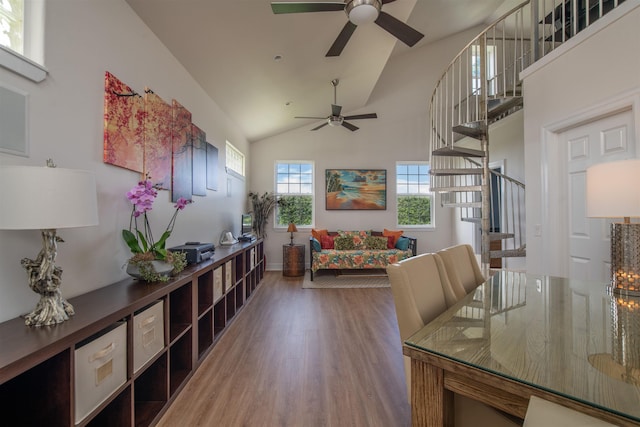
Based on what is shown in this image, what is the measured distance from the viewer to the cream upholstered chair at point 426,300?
936mm

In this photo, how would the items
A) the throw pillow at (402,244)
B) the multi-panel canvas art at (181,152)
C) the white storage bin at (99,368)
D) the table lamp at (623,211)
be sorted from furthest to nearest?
the throw pillow at (402,244) → the multi-panel canvas art at (181,152) → the table lamp at (623,211) → the white storage bin at (99,368)

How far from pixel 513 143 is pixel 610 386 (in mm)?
4426

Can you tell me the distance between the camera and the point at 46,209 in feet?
3.23

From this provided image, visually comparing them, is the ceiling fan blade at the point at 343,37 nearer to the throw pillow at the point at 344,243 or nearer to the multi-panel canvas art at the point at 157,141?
the multi-panel canvas art at the point at 157,141

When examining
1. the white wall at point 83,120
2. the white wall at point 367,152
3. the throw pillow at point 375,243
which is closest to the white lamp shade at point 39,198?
the white wall at point 83,120

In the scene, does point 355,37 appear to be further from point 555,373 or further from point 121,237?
point 555,373

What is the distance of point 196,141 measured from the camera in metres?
3.08

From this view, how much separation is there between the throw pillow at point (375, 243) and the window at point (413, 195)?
30.8 inches

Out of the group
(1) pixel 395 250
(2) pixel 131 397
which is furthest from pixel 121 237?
(1) pixel 395 250

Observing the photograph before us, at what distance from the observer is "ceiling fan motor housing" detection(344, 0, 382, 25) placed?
6.57ft

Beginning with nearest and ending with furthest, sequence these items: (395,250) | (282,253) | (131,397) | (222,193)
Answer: (131,397)
(222,193)
(395,250)
(282,253)

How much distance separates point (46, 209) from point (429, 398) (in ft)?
4.75

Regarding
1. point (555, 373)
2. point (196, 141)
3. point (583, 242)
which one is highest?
point (196, 141)

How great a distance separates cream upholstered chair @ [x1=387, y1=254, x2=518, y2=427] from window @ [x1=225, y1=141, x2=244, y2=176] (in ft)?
12.3
